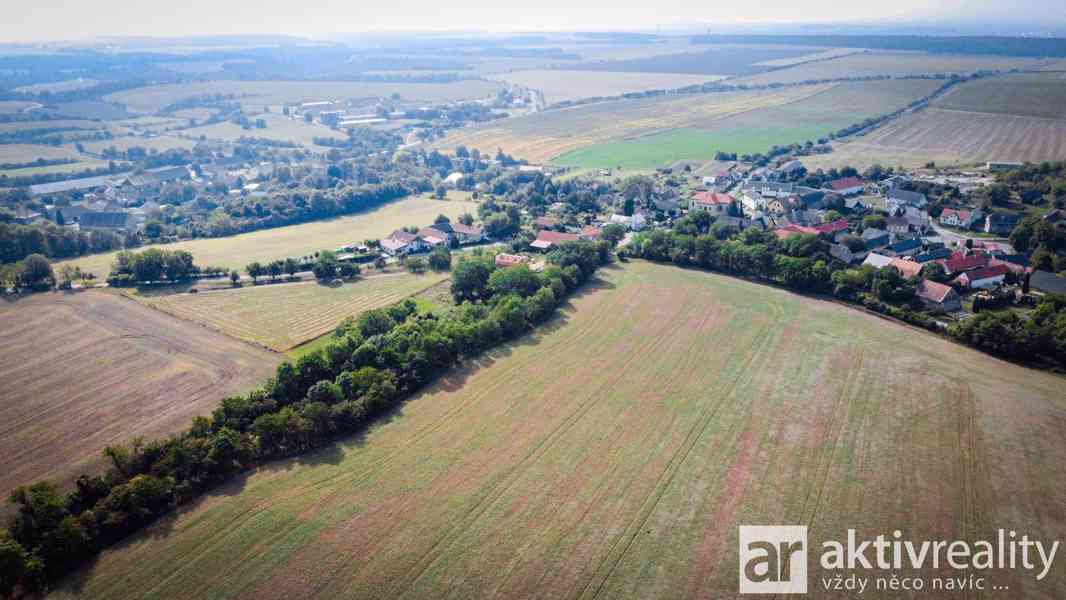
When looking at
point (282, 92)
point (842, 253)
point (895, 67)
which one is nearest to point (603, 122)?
point (842, 253)

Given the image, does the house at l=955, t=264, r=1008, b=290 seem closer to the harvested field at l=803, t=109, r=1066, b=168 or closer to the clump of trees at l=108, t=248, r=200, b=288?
the harvested field at l=803, t=109, r=1066, b=168

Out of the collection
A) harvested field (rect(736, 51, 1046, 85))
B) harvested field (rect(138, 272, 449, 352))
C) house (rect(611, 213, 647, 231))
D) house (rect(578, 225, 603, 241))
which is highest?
harvested field (rect(736, 51, 1046, 85))

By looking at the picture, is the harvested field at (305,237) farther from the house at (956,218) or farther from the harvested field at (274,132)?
the harvested field at (274,132)

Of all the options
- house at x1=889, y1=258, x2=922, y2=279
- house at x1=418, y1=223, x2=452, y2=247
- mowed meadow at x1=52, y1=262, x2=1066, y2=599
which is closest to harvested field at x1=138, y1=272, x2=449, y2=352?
house at x1=418, y1=223, x2=452, y2=247

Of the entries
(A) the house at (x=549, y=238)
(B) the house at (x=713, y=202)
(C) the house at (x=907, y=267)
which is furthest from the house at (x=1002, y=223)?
(A) the house at (x=549, y=238)

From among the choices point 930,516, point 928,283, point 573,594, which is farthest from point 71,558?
point 928,283

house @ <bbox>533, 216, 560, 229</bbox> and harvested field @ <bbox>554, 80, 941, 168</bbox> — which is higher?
harvested field @ <bbox>554, 80, 941, 168</bbox>

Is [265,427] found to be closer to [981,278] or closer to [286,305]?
[286,305]
